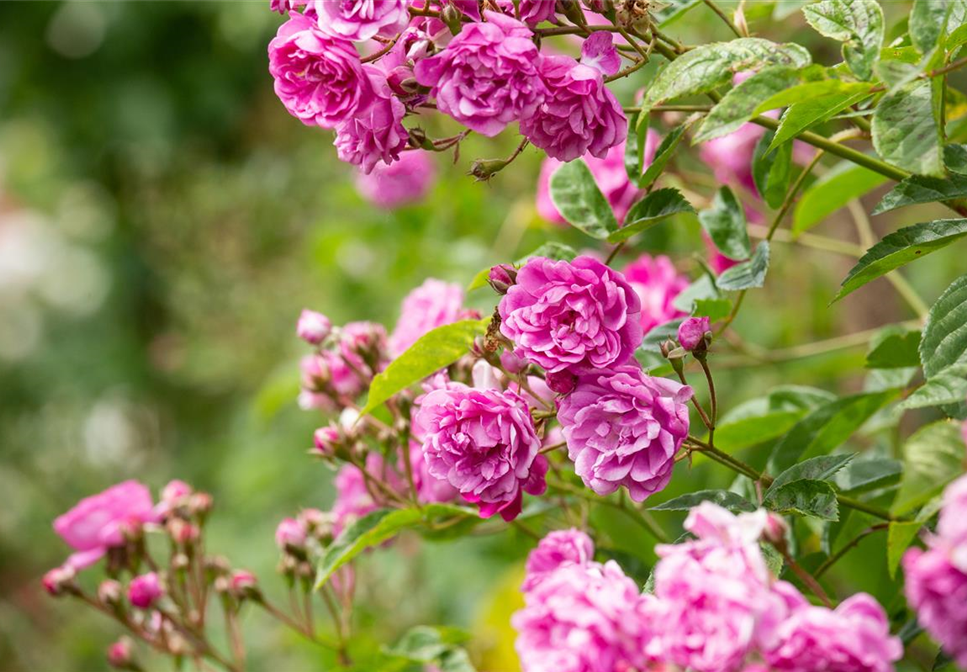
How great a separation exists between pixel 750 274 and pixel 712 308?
2.3 inches

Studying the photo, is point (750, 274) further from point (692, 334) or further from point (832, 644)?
point (832, 644)

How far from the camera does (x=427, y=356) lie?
0.69 meters

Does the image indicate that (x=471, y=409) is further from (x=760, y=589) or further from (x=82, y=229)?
(x=82, y=229)

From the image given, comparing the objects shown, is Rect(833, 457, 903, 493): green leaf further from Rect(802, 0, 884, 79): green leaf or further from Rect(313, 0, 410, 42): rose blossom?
Rect(313, 0, 410, 42): rose blossom

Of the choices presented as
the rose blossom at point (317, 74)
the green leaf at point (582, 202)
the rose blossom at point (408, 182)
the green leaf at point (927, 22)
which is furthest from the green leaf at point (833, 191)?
the rose blossom at point (408, 182)

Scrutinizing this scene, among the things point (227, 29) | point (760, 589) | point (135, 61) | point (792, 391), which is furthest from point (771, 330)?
point (135, 61)

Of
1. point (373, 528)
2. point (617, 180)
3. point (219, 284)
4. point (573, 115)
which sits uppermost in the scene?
point (573, 115)

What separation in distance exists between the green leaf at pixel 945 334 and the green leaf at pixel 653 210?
150mm

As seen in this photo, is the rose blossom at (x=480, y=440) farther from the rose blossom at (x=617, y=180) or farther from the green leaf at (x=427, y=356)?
the rose blossom at (x=617, y=180)

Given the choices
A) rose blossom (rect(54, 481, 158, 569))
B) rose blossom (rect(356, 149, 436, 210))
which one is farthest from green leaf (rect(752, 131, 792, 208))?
rose blossom (rect(356, 149, 436, 210))

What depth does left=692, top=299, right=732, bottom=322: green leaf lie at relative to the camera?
0.75m

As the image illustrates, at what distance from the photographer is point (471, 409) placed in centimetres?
61

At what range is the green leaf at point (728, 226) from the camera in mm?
776

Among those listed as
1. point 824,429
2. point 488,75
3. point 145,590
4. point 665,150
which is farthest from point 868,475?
point 145,590
